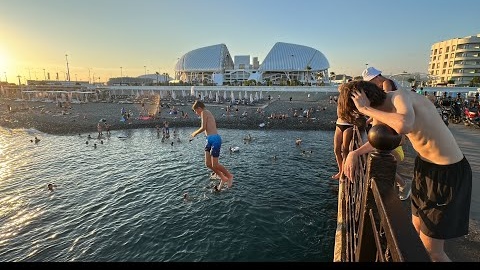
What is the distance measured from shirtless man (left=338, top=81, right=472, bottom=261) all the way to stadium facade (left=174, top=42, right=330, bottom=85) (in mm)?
82817

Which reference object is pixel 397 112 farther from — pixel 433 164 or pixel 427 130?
pixel 433 164

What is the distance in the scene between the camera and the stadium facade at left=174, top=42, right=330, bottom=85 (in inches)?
3482

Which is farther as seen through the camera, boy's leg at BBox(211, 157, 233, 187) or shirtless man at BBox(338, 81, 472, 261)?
boy's leg at BBox(211, 157, 233, 187)

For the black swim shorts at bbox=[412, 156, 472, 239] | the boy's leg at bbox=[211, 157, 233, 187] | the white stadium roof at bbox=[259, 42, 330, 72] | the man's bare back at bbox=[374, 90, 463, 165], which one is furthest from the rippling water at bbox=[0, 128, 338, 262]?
the white stadium roof at bbox=[259, 42, 330, 72]

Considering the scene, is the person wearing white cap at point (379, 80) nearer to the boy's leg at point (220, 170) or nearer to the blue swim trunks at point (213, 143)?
the blue swim trunks at point (213, 143)

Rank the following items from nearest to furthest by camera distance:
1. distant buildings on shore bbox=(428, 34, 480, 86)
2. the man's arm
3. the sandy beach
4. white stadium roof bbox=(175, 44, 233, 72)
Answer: the man's arm < the sandy beach < distant buildings on shore bbox=(428, 34, 480, 86) < white stadium roof bbox=(175, 44, 233, 72)

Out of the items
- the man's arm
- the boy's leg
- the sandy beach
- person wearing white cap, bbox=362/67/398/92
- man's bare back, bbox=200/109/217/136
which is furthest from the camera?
the sandy beach

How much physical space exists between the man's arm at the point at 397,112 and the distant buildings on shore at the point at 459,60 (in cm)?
6749

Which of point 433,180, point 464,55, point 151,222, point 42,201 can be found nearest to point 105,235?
point 151,222

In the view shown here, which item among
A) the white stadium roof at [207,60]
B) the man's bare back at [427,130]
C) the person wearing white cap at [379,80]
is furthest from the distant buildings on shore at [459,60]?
the man's bare back at [427,130]

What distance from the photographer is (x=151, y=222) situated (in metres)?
11.5

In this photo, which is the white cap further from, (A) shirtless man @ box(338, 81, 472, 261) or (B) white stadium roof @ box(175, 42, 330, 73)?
(B) white stadium roof @ box(175, 42, 330, 73)

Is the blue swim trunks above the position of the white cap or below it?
below

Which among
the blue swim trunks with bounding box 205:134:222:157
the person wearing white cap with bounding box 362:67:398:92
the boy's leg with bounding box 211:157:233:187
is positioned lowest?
the boy's leg with bounding box 211:157:233:187
